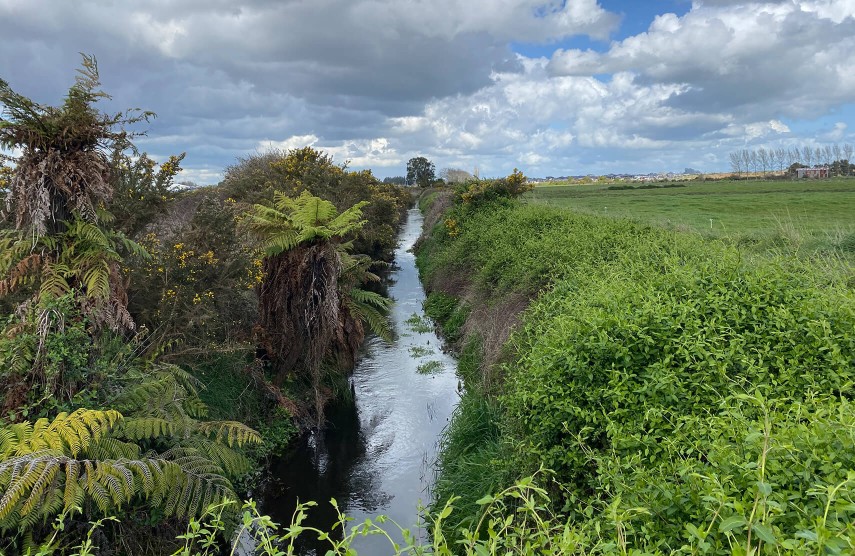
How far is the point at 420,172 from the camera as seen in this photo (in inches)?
3531

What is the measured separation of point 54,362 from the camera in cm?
486

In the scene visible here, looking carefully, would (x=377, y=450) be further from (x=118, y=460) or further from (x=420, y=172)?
(x=420, y=172)

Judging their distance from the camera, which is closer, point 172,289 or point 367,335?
point 172,289

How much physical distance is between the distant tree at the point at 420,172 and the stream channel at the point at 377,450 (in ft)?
243

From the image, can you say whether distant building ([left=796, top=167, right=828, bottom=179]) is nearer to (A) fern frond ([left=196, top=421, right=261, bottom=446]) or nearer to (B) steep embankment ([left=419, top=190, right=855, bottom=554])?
(B) steep embankment ([left=419, top=190, right=855, bottom=554])

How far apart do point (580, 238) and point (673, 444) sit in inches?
321

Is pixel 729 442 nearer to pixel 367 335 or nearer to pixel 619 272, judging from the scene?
pixel 619 272

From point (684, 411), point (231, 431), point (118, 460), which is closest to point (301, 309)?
point (231, 431)

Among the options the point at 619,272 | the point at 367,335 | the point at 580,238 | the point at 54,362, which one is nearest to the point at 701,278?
the point at 619,272

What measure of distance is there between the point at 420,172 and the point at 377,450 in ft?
274

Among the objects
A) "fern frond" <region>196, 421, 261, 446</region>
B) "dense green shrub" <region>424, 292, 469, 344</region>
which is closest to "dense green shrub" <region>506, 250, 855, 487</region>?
"fern frond" <region>196, 421, 261, 446</region>

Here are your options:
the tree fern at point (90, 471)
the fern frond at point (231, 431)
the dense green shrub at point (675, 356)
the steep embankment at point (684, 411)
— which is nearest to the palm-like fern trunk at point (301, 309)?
the steep embankment at point (684, 411)

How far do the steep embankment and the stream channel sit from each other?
879 mm

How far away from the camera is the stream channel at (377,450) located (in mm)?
7121
